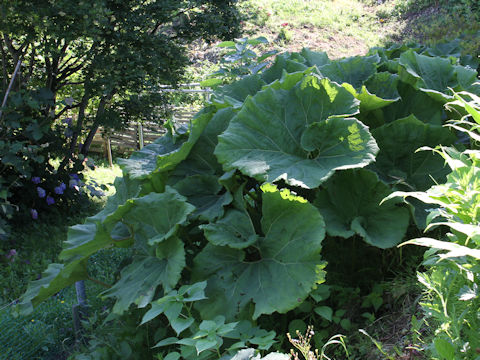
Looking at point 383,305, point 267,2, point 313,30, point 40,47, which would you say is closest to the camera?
point 383,305

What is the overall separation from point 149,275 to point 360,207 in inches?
36.9

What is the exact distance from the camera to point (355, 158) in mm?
1920

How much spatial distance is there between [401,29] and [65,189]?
38.7 ft

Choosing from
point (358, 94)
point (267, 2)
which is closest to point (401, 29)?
point (267, 2)

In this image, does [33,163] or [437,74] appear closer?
[437,74]

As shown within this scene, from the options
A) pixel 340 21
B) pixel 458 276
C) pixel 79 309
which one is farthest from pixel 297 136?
pixel 340 21

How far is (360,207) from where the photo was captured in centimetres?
209

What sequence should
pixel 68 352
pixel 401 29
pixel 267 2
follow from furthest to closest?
1. pixel 267 2
2. pixel 401 29
3. pixel 68 352

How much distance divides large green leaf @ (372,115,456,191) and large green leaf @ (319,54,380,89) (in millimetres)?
420

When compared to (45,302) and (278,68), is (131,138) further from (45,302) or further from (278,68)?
(278,68)

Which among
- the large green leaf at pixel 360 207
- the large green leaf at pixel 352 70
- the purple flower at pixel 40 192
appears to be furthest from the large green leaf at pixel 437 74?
the purple flower at pixel 40 192

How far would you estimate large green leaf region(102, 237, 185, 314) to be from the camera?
189 centimetres

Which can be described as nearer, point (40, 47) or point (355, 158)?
point (355, 158)

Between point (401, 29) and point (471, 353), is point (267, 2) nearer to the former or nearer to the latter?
point (401, 29)
